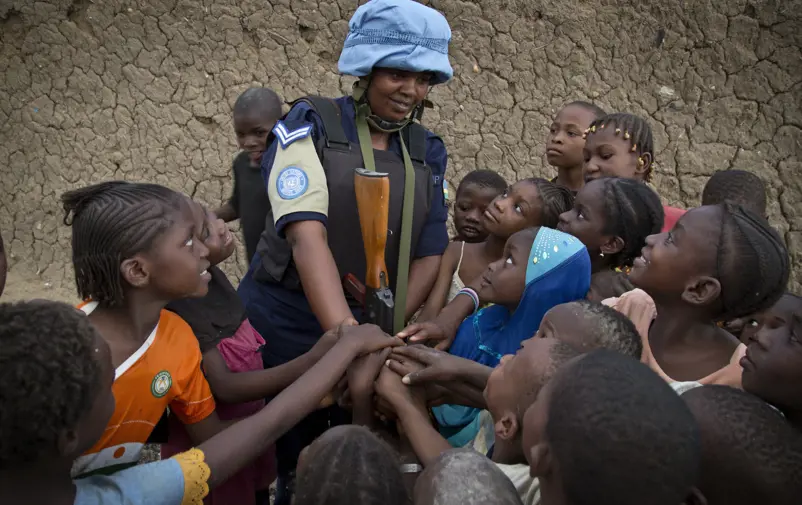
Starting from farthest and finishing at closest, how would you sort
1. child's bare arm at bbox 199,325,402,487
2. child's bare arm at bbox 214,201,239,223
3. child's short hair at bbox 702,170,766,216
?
child's bare arm at bbox 214,201,239,223
child's short hair at bbox 702,170,766,216
child's bare arm at bbox 199,325,402,487

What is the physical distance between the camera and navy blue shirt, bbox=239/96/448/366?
217 centimetres

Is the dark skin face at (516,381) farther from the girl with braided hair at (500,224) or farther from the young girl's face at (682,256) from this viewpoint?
the girl with braided hair at (500,224)

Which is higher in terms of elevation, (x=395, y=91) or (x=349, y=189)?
(x=395, y=91)

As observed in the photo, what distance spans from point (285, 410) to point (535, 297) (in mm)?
788

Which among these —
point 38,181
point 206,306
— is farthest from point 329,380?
point 38,181

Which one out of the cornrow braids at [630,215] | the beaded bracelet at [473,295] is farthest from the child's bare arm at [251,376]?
the cornrow braids at [630,215]

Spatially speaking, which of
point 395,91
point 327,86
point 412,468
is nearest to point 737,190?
point 395,91

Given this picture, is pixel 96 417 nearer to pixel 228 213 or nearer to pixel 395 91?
pixel 395 91

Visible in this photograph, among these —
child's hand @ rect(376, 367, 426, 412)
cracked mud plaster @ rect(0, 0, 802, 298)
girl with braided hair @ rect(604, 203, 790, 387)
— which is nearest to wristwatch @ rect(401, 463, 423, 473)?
child's hand @ rect(376, 367, 426, 412)

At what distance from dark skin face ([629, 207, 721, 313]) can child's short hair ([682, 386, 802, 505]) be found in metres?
0.52

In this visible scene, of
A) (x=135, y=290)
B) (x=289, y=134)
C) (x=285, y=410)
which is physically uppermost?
(x=289, y=134)

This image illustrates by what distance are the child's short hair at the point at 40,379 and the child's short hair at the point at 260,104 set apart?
6.91 feet

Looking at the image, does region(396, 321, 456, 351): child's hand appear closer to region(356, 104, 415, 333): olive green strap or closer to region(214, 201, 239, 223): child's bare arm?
region(356, 104, 415, 333): olive green strap

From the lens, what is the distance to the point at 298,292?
2.28 meters
